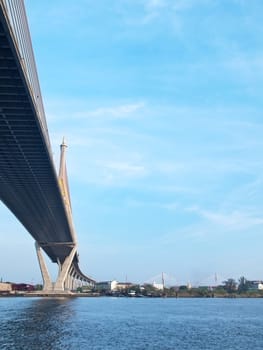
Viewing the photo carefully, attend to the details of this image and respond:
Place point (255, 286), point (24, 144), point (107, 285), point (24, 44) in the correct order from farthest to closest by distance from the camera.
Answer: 1. point (107, 285)
2. point (255, 286)
3. point (24, 144)
4. point (24, 44)

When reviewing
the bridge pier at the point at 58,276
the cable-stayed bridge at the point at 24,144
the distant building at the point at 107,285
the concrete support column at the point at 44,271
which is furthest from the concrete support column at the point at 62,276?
the distant building at the point at 107,285

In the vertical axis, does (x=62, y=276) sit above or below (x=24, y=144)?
below

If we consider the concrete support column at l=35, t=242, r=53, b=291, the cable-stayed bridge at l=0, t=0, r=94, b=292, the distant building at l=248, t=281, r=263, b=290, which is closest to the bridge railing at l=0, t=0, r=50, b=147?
the cable-stayed bridge at l=0, t=0, r=94, b=292

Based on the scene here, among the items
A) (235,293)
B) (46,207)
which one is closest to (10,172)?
(46,207)

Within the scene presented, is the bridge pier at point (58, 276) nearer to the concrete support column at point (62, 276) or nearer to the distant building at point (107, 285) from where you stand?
the concrete support column at point (62, 276)

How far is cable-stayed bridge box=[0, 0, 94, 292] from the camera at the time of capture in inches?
757

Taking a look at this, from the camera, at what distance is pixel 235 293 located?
500 ft

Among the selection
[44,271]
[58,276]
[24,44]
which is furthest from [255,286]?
[24,44]

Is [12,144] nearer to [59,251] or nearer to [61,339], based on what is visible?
[61,339]

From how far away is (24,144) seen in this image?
31.2 m

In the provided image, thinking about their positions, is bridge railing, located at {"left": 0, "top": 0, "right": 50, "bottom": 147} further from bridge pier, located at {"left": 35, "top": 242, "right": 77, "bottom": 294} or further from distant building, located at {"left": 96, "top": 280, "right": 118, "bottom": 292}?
distant building, located at {"left": 96, "top": 280, "right": 118, "bottom": 292}

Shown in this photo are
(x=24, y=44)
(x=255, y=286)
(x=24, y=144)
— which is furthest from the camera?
(x=255, y=286)

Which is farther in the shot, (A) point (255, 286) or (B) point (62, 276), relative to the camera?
(A) point (255, 286)

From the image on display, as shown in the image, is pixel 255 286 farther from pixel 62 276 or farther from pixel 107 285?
pixel 62 276
